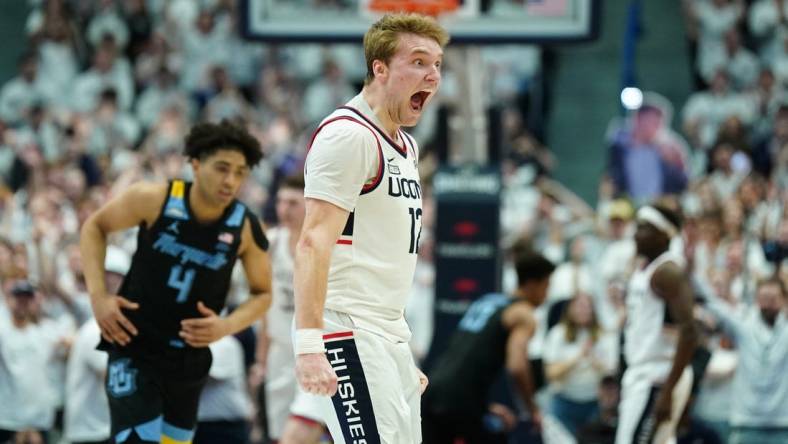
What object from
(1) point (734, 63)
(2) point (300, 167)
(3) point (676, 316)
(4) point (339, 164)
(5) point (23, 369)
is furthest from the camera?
(1) point (734, 63)

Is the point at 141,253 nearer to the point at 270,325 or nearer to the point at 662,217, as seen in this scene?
the point at 270,325

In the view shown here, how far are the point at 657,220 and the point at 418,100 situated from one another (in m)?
3.96

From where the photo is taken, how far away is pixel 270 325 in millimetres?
10359

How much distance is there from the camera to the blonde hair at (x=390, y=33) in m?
6.12

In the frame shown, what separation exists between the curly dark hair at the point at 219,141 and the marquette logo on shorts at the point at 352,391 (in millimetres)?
2166

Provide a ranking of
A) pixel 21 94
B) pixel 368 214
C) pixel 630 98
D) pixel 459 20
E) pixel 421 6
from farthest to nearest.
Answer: pixel 21 94
pixel 630 98
pixel 459 20
pixel 421 6
pixel 368 214

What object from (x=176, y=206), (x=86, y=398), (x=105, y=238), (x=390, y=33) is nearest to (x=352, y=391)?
(x=390, y=33)

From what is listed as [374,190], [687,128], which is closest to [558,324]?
[687,128]

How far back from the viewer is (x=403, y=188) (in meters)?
6.14

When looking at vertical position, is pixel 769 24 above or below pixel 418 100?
below

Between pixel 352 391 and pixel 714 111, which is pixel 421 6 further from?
pixel 714 111

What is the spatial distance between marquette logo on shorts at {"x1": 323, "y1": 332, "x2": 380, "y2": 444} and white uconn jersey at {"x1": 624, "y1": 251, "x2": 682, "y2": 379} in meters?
3.98

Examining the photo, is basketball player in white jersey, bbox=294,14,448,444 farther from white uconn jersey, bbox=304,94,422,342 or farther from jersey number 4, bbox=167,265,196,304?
jersey number 4, bbox=167,265,196,304

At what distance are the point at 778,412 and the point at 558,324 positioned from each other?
2240 millimetres
